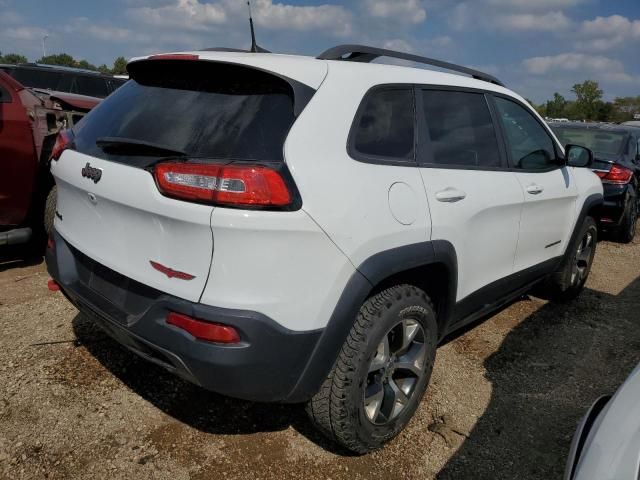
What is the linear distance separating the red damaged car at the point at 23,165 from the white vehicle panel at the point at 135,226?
2.15 metres

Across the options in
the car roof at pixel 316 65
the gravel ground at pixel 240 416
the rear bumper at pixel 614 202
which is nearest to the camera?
the car roof at pixel 316 65

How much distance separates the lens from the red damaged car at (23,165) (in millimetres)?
4246

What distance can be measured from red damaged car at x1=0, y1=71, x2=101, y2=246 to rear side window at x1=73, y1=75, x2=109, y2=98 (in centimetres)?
566

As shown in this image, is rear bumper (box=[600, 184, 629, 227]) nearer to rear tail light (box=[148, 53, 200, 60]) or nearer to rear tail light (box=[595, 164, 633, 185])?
rear tail light (box=[595, 164, 633, 185])

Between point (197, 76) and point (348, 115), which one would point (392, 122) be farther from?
point (197, 76)

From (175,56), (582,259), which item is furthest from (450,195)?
(582,259)

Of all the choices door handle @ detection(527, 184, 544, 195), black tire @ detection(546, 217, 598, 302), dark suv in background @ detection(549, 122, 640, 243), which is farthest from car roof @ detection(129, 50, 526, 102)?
dark suv in background @ detection(549, 122, 640, 243)

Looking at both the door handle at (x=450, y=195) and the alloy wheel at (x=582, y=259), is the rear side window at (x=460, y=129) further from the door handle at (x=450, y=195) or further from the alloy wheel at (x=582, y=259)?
the alloy wheel at (x=582, y=259)

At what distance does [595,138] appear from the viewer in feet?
24.9

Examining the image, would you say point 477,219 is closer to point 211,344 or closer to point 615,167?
point 211,344

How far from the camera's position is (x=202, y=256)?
1887 mm

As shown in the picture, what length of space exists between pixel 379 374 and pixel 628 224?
6.25 m

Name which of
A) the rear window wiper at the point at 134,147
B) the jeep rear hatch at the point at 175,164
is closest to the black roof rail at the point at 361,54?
the jeep rear hatch at the point at 175,164

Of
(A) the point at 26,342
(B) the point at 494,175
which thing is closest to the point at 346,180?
(B) the point at 494,175
